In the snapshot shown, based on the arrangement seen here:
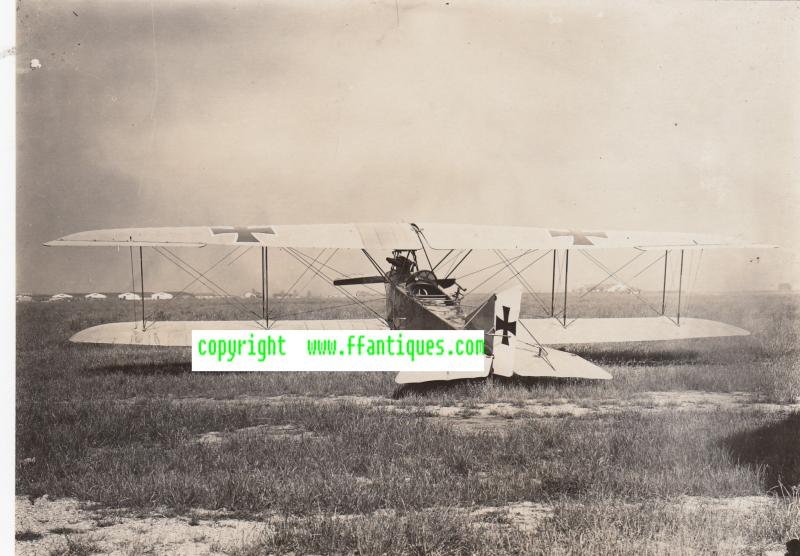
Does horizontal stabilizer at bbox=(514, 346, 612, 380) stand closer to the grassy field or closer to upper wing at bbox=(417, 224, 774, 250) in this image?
the grassy field

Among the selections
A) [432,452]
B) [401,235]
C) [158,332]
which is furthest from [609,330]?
[158,332]

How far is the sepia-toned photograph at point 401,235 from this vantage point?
172 inches

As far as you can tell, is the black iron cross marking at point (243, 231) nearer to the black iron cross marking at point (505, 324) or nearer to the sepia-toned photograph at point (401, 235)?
the sepia-toned photograph at point (401, 235)

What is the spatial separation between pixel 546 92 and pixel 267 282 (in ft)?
12.4

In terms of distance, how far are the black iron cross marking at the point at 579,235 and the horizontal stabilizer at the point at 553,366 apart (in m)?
1.43

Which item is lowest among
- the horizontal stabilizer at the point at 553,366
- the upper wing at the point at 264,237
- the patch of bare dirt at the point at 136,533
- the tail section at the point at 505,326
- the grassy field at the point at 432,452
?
the patch of bare dirt at the point at 136,533

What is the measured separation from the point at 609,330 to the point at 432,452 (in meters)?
4.55

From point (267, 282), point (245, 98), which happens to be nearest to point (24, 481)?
point (267, 282)

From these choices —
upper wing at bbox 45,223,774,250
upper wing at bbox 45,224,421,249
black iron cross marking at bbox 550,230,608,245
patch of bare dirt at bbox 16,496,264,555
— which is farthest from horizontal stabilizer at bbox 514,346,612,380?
patch of bare dirt at bbox 16,496,264,555

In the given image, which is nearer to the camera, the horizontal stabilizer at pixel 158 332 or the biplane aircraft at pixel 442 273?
the biplane aircraft at pixel 442 273

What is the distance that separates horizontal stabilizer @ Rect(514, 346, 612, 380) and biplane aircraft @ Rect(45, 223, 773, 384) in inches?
0.4

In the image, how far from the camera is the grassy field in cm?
388

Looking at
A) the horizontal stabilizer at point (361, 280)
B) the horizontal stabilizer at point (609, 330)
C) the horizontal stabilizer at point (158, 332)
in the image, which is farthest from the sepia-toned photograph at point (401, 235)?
the horizontal stabilizer at point (361, 280)

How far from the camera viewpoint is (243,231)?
20.2 feet
